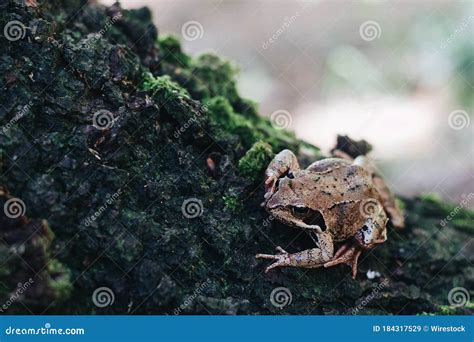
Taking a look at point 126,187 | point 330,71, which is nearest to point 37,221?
point 126,187


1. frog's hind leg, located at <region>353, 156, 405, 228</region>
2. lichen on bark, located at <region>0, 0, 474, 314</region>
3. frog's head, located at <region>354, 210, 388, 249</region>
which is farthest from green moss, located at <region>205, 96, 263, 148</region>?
frog's head, located at <region>354, 210, 388, 249</region>

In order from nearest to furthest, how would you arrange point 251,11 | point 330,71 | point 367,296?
point 367,296 → point 330,71 → point 251,11

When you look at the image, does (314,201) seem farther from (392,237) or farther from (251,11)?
(251,11)

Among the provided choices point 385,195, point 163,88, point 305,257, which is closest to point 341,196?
point 305,257

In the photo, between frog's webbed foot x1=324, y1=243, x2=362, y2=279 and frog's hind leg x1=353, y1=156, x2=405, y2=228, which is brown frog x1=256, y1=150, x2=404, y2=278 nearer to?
frog's webbed foot x1=324, y1=243, x2=362, y2=279

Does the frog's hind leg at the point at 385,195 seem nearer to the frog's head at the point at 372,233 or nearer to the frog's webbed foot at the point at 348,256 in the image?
the frog's head at the point at 372,233

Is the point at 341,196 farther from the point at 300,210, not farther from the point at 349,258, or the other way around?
the point at 349,258


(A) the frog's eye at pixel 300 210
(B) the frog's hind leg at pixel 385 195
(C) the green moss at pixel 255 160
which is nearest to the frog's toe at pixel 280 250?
(A) the frog's eye at pixel 300 210
